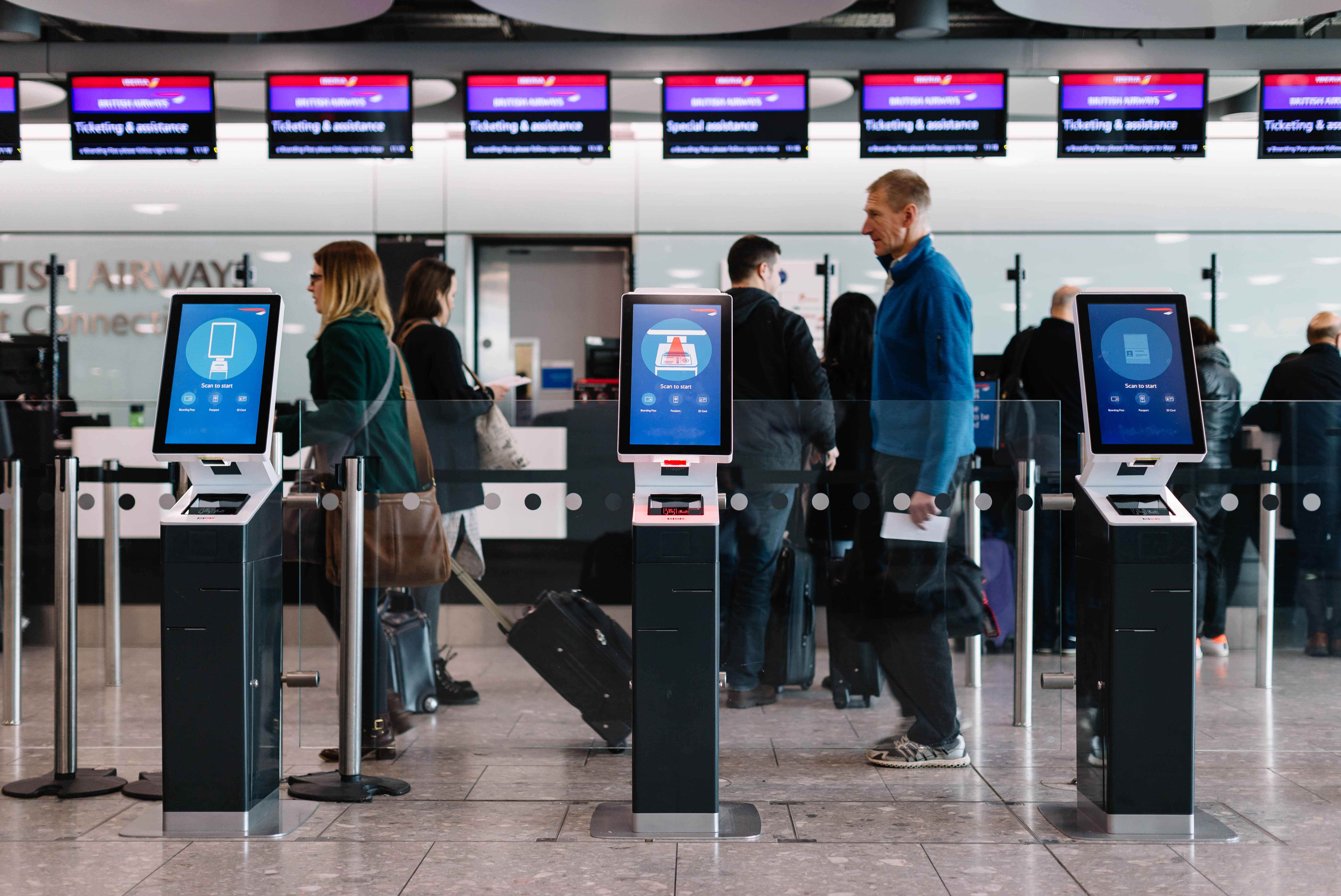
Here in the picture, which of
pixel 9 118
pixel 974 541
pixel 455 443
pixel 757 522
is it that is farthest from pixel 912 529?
pixel 9 118

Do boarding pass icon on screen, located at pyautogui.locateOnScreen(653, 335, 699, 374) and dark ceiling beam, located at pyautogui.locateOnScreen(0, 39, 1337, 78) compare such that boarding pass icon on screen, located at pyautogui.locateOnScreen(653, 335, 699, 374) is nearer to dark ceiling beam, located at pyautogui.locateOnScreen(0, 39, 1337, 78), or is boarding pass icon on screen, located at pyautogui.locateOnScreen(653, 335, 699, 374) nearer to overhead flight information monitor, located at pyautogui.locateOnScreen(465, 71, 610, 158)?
overhead flight information monitor, located at pyautogui.locateOnScreen(465, 71, 610, 158)

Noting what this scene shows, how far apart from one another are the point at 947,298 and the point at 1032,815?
1.46 metres

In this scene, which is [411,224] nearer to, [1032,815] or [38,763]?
[38,763]

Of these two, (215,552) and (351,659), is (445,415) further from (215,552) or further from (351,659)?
(215,552)

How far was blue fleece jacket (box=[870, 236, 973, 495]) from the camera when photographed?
3.56m

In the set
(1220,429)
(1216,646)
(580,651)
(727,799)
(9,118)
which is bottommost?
(727,799)

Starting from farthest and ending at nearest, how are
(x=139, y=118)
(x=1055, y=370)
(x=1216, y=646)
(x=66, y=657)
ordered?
(x=139, y=118) < (x=1055, y=370) < (x=1216, y=646) < (x=66, y=657)

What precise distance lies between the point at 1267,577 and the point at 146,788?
3.63 m

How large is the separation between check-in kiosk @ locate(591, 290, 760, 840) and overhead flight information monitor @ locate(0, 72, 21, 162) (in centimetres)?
532

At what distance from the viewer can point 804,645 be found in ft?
12.6

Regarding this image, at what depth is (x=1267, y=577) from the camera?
4.17 m

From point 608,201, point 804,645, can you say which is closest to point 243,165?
point 608,201

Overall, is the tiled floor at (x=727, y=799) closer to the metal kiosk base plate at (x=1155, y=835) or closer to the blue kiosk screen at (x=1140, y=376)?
the metal kiosk base plate at (x=1155, y=835)

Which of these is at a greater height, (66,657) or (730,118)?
(730,118)
